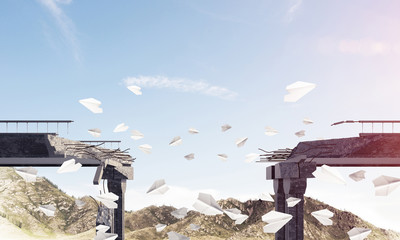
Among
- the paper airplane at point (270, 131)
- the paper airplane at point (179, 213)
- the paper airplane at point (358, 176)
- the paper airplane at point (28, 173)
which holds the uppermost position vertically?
the paper airplane at point (270, 131)

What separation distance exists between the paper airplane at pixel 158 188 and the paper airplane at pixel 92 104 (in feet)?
9.42

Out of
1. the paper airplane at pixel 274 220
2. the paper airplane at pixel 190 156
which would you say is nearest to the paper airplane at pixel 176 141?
the paper airplane at pixel 190 156

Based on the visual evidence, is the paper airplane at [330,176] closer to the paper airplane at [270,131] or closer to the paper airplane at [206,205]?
the paper airplane at [270,131]

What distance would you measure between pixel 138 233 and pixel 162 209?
8.24 metres

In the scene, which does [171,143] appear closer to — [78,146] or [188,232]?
[78,146]

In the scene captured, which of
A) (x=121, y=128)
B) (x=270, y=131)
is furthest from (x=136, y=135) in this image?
(x=270, y=131)

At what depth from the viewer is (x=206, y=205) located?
9289 mm

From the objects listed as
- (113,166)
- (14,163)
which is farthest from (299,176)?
(14,163)

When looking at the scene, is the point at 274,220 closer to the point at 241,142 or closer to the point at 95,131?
the point at 241,142

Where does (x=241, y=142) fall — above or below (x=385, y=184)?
above

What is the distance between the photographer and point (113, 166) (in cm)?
1739

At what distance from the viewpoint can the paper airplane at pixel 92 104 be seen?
11.9 m

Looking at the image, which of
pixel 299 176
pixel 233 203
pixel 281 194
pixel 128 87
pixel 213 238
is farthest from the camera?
pixel 233 203

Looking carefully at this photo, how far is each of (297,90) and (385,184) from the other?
327 cm
